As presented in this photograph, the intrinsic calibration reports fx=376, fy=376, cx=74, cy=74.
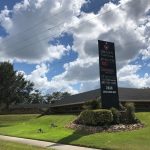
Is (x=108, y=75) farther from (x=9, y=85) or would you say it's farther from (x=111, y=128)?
(x=9, y=85)

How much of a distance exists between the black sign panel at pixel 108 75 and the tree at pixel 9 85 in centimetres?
5929

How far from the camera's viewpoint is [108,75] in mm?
27594

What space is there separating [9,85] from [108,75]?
61637 mm

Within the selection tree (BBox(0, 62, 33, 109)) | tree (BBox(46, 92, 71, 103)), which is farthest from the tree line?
tree (BBox(46, 92, 71, 103))

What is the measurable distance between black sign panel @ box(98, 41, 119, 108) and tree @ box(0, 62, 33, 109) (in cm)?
5929

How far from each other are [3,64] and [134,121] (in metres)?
63.2

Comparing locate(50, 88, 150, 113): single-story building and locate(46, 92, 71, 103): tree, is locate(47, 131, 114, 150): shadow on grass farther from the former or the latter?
locate(46, 92, 71, 103): tree

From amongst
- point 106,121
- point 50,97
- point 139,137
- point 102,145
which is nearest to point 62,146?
point 102,145

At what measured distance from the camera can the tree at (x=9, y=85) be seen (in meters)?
85.1


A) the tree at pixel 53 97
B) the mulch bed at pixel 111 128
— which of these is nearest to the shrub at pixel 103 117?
the mulch bed at pixel 111 128

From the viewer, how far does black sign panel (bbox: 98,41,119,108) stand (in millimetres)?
27266

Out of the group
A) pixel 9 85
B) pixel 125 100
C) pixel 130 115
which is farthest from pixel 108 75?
pixel 9 85

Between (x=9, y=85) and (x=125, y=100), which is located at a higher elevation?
(x=9, y=85)

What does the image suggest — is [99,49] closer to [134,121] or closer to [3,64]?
[134,121]
